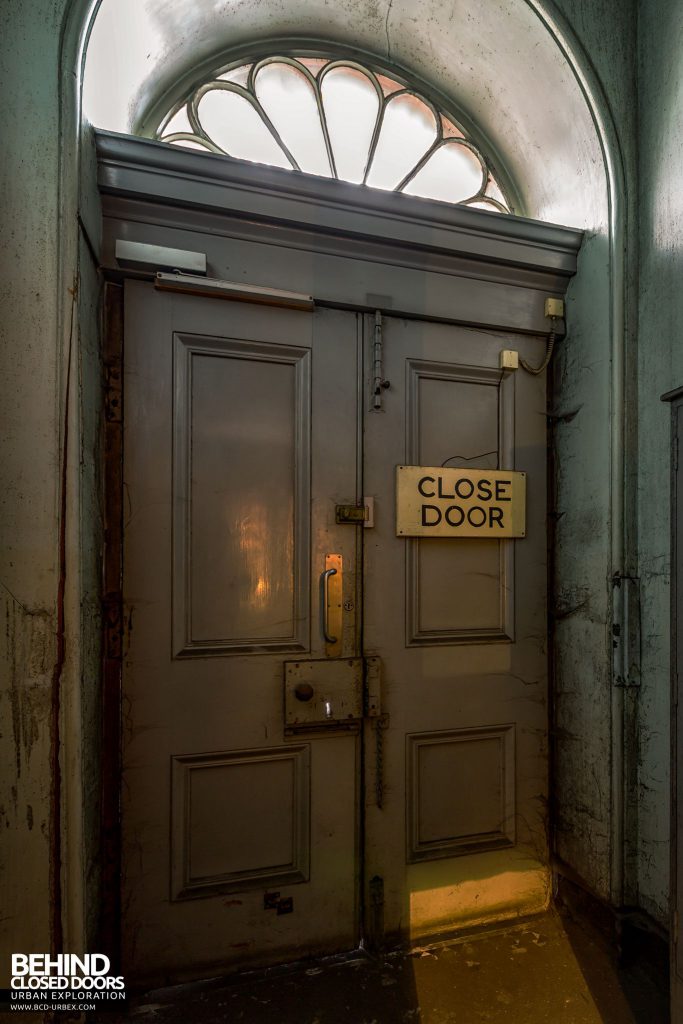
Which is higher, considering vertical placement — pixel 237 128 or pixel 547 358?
pixel 237 128

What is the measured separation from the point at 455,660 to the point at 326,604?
21.9 inches

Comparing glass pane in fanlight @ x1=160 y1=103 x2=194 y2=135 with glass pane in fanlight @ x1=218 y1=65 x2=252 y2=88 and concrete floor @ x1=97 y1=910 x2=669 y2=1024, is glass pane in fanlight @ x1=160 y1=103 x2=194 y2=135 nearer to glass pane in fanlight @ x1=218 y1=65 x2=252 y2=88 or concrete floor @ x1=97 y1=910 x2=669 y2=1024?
glass pane in fanlight @ x1=218 y1=65 x2=252 y2=88

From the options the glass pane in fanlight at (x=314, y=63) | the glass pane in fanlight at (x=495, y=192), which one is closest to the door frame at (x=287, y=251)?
the glass pane in fanlight at (x=495, y=192)

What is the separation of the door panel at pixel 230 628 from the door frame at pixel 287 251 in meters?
0.05

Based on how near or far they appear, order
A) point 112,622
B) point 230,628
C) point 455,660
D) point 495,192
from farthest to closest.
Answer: point 495,192, point 455,660, point 230,628, point 112,622

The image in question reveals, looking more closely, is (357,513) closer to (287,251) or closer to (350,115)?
(287,251)

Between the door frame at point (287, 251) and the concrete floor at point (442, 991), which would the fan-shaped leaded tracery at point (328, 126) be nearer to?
the door frame at point (287, 251)

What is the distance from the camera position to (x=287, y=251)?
190 centimetres

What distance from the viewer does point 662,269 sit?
188 centimetres

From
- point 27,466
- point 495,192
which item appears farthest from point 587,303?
point 27,466

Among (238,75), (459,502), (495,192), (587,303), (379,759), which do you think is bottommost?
(379,759)

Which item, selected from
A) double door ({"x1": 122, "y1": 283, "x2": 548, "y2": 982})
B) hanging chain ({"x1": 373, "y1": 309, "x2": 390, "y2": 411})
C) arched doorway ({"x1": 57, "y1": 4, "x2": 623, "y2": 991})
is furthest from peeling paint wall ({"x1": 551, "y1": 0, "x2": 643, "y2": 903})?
hanging chain ({"x1": 373, "y1": 309, "x2": 390, "y2": 411})

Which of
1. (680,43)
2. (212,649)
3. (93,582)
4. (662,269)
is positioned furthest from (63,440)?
(680,43)

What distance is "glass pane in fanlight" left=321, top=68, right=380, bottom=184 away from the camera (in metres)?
2.24
